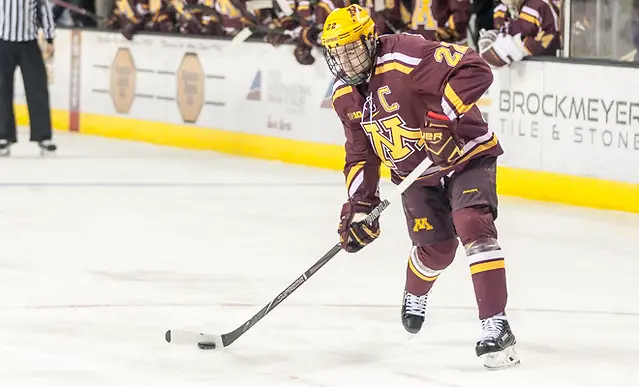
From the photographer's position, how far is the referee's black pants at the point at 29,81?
9938 mm

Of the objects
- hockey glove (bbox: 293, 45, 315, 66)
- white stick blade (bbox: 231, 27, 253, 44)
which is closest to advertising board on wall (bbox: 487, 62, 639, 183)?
hockey glove (bbox: 293, 45, 315, 66)

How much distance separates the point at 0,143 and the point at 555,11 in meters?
4.06

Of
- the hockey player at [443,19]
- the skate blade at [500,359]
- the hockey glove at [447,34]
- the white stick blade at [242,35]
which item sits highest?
the hockey player at [443,19]

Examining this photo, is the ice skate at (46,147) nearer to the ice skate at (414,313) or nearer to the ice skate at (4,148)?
the ice skate at (4,148)

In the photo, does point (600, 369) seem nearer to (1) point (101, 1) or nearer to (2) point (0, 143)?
(2) point (0, 143)

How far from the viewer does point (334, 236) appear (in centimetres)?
668

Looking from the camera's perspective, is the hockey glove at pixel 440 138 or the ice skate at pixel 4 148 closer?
the hockey glove at pixel 440 138

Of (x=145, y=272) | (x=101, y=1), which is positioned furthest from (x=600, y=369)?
(x=101, y=1)

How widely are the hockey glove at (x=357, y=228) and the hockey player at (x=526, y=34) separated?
12.4ft

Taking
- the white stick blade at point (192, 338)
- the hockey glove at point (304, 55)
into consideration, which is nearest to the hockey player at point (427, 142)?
the white stick blade at point (192, 338)

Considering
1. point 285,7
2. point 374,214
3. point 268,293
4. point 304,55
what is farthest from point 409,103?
point 285,7

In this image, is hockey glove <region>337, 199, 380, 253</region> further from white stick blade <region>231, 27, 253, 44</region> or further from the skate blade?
white stick blade <region>231, 27, 253, 44</region>

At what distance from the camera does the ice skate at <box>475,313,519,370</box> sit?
398cm

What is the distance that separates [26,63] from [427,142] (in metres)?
6.45
